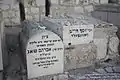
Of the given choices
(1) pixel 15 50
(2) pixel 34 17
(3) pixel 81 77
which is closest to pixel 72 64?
(3) pixel 81 77

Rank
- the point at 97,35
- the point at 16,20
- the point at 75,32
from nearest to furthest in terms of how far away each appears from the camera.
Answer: the point at 75,32 → the point at 97,35 → the point at 16,20

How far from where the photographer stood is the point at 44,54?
2.95m

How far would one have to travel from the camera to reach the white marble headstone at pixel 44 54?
113 inches

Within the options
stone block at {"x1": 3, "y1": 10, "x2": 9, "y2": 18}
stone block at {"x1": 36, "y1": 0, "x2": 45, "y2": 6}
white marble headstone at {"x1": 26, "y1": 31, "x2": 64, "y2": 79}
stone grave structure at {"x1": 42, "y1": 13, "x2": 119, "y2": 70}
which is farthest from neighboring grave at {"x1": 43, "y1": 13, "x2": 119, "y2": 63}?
stone block at {"x1": 3, "y1": 10, "x2": 9, "y2": 18}

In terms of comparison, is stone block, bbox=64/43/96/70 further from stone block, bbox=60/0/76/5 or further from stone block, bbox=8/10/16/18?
stone block, bbox=8/10/16/18

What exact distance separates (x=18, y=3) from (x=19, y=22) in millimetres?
432

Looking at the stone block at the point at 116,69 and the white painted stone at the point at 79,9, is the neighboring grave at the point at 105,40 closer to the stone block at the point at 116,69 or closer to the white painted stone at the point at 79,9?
the stone block at the point at 116,69

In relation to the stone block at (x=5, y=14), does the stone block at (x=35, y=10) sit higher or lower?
A: higher

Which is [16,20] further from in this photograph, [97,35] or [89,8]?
[97,35]

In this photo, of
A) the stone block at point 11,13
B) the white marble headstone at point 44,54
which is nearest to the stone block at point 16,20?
the stone block at point 11,13

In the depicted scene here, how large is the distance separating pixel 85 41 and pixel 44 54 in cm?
73

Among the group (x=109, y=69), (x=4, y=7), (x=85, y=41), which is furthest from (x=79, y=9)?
(x=109, y=69)

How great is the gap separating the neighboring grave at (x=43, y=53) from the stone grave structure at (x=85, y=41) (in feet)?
0.46

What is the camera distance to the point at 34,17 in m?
4.55
